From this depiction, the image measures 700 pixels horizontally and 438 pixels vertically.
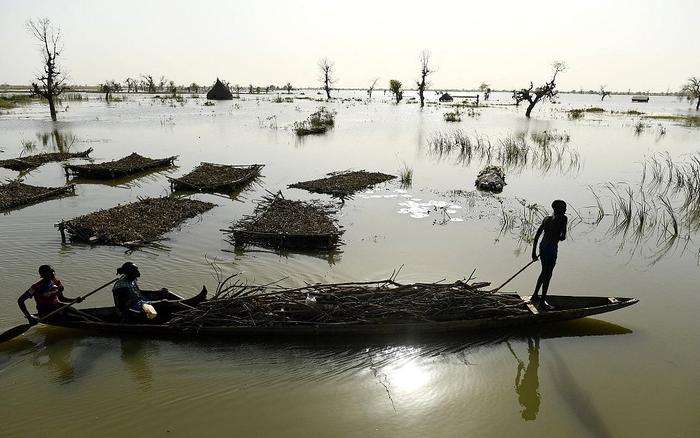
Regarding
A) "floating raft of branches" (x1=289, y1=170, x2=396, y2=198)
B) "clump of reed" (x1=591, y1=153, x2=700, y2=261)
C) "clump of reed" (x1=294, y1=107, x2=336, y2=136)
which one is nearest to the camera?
"clump of reed" (x1=591, y1=153, x2=700, y2=261)

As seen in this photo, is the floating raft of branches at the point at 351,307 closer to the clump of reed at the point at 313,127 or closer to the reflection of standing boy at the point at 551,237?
the reflection of standing boy at the point at 551,237

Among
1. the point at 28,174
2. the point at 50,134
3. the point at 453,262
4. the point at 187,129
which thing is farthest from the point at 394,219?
the point at 50,134

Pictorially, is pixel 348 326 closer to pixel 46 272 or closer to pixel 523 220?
pixel 46 272

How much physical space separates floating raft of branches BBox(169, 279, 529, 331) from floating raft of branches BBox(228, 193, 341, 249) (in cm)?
311

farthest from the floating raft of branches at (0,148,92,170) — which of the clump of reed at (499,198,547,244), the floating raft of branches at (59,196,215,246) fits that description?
the clump of reed at (499,198,547,244)

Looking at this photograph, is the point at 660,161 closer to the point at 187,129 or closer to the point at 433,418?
the point at 433,418

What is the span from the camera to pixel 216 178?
16.1 meters

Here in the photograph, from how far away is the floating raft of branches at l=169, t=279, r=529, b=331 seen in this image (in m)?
6.42

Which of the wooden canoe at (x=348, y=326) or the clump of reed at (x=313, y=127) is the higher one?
the clump of reed at (x=313, y=127)

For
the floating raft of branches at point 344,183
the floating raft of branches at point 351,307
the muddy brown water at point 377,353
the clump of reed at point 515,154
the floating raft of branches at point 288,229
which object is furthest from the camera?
the clump of reed at point 515,154

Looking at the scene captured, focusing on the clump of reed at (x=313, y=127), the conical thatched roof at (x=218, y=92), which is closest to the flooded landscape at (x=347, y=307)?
the clump of reed at (x=313, y=127)

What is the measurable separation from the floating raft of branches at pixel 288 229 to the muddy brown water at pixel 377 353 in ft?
1.20

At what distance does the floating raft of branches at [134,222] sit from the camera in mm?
10258

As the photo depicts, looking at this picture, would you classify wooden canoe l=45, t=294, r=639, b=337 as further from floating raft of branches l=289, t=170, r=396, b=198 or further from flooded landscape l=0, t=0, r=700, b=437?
floating raft of branches l=289, t=170, r=396, b=198
